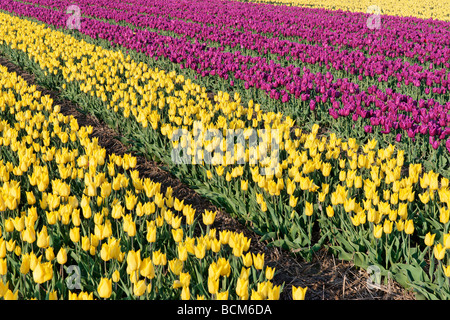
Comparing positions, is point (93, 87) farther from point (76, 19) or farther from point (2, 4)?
point (2, 4)

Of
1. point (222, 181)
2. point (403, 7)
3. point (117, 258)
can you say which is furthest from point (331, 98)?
point (403, 7)

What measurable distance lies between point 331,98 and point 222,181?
3.08 meters

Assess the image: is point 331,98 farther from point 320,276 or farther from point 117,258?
point 117,258

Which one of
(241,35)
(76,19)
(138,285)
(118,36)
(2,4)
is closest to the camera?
(138,285)

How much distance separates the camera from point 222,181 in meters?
4.02

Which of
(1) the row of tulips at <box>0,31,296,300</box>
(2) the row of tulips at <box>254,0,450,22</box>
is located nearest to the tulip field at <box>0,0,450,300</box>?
(1) the row of tulips at <box>0,31,296,300</box>

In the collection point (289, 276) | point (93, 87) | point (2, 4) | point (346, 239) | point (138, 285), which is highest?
point (2, 4)

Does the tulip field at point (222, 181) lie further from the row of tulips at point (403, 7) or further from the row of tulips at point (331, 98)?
the row of tulips at point (403, 7)

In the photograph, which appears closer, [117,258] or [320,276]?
[117,258]

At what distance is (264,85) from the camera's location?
7020 mm
